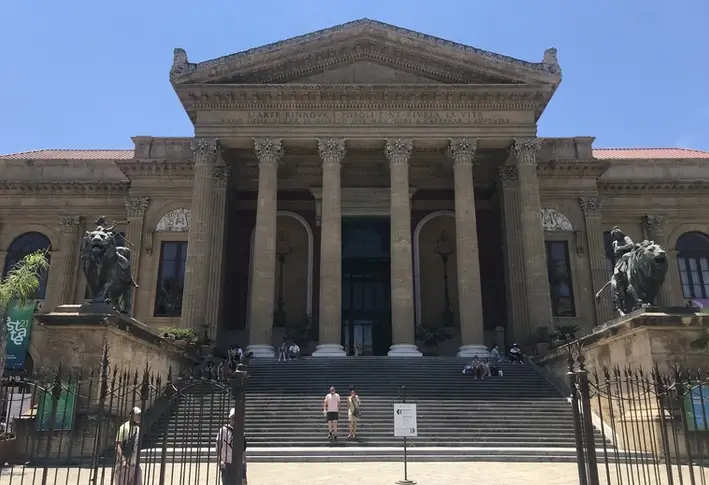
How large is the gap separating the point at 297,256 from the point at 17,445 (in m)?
19.5

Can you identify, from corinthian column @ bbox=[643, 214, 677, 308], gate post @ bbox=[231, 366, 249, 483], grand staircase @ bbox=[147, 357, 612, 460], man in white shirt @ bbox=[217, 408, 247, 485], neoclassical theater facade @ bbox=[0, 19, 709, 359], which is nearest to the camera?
gate post @ bbox=[231, 366, 249, 483]

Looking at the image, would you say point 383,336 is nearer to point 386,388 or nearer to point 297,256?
point 297,256

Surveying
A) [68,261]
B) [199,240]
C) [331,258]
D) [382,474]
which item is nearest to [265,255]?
[331,258]

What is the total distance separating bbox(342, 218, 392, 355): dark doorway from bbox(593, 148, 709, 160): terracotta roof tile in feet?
54.0

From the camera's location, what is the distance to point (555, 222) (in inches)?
1214

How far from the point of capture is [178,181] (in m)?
31.3

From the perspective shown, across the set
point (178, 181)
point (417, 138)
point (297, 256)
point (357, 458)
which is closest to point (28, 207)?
point (178, 181)

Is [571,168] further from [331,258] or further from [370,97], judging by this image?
[331,258]

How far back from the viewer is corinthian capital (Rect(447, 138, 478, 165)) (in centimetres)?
2664

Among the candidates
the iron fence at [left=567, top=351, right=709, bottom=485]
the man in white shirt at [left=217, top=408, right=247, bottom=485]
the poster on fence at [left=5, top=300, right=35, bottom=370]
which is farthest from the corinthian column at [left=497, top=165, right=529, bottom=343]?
the poster on fence at [left=5, top=300, right=35, bottom=370]

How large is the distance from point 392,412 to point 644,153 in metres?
30.8

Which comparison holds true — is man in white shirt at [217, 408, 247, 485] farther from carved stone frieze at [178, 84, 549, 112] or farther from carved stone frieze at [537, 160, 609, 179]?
carved stone frieze at [537, 160, 609, 179]

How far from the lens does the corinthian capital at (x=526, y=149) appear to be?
26641 millimetres

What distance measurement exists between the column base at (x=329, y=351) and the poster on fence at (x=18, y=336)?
13.0m
